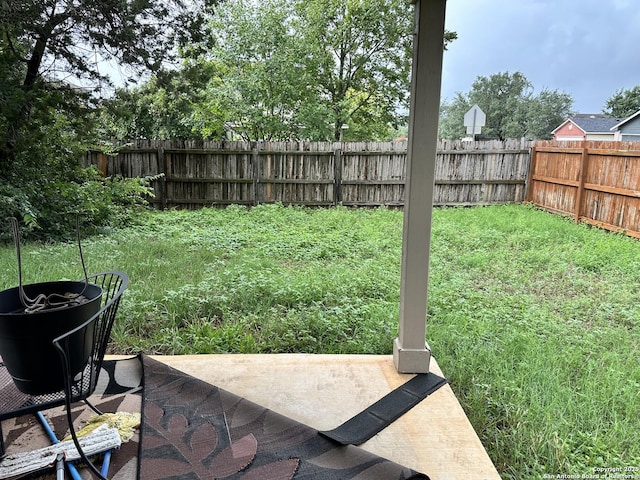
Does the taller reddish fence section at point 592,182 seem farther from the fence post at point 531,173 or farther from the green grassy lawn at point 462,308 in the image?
the green grassy lawn at point 462,308

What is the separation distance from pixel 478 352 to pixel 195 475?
58.3 inches

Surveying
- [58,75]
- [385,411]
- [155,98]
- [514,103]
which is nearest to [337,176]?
[155,98]

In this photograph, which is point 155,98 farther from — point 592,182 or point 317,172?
point 592,182

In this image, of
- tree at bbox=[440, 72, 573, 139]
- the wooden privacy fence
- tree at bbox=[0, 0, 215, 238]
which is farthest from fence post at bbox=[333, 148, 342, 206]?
tree at bbox=[440, 72, 573, 139]

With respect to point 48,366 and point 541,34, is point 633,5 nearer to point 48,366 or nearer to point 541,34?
point 541,34

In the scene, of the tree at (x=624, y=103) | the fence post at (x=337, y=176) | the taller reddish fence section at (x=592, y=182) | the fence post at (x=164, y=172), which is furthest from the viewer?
the fence post at (x=337, y=176)

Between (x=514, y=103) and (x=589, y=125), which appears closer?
(x=514, y=103)

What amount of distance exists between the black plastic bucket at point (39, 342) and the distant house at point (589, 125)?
11.2 ft

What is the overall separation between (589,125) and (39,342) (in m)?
4.21

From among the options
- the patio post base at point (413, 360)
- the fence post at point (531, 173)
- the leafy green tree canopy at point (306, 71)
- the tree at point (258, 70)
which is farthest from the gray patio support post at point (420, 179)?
the tree at point (258, 70)

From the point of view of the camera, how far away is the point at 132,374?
174 centimetres

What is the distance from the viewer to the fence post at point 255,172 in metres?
6.41

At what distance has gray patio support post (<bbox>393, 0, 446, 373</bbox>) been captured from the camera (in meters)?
1.59

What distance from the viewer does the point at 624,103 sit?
266 cm
